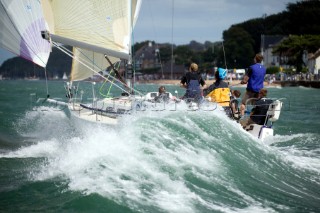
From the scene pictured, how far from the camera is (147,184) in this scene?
7.35m

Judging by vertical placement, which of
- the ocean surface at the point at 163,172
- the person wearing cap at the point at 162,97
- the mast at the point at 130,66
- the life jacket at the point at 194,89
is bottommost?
the ocean surface at the point at 163,172

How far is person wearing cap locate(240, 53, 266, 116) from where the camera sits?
12.2 m

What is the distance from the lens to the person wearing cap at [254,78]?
1220 centimetres

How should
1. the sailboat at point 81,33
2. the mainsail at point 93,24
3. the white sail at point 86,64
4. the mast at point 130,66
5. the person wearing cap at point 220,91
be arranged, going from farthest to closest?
the white sail at point 86,64 < the mast at point 130,66 < the mainsail at point 93,24 < the person wearing cap at point 220,91 < the sailboat at point 81,33

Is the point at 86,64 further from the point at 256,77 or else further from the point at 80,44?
the point at 256,77

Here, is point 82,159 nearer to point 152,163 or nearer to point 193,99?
point 152,163

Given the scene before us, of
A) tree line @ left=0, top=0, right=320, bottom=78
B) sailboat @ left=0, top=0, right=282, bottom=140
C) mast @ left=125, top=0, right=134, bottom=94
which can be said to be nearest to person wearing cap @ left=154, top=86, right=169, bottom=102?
sailboat @ left=0, top=0, right=282, bottom=140

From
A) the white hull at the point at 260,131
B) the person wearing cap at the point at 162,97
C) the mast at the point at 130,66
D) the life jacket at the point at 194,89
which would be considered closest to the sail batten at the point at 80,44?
the mast at the point at 130,66

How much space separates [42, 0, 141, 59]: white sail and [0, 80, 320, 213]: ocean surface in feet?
8.71

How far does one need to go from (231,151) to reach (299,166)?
1.45m

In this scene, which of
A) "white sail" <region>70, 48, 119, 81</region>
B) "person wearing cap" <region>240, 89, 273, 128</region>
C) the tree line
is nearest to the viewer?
"person wearing cap" <region>240, 89, 273, 128</region>

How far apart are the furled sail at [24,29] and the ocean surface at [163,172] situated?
2.38m

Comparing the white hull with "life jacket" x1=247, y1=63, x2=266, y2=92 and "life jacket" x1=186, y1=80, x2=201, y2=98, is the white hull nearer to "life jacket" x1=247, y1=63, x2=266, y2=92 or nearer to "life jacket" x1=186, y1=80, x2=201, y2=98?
"life jacket" x1=247, y1=63, x2=266, y2=92

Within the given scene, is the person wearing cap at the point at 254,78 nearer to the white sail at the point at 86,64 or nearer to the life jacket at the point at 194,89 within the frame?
the life jacket at the point at 194,89
